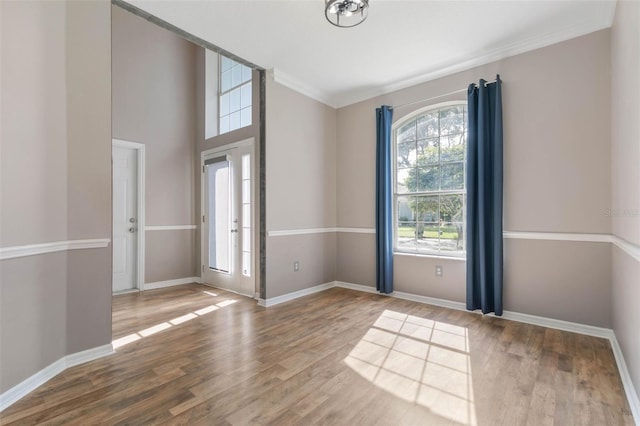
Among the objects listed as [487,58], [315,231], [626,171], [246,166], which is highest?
[487,58]

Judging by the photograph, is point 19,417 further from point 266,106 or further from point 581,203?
point 581,203

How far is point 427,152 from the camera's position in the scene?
3.91 meters

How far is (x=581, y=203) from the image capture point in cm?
282

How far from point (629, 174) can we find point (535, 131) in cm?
129

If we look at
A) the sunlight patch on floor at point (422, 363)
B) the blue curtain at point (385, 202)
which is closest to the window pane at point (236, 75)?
the blue curtain at point (385, 202)

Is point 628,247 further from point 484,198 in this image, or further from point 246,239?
point 246,239

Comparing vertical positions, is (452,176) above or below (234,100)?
below

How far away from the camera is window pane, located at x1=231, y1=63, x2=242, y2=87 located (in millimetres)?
4562

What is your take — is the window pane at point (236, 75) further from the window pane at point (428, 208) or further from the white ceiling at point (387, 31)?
the window pane at point (428, 208)

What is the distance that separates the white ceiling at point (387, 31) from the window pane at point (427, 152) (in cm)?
80

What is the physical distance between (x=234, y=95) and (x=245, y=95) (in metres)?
0.31

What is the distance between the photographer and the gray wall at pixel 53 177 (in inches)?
71.6

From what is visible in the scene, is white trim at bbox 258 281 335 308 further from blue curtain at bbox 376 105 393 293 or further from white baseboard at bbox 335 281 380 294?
blue curtain at bbox 376 105 393 293

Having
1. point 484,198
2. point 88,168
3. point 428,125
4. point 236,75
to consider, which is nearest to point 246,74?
point 236,75
